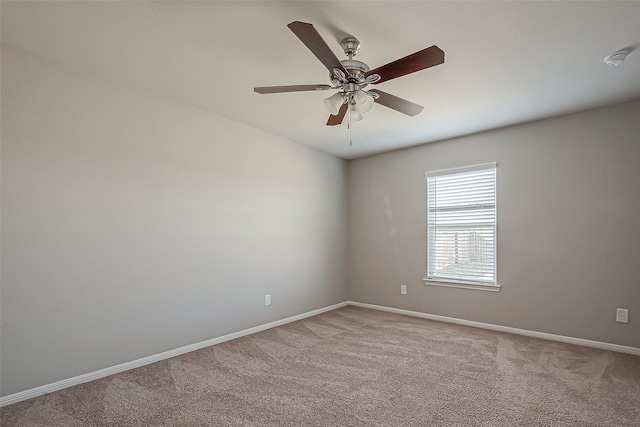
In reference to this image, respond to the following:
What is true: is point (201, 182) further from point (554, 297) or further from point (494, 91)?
point (554, 297)

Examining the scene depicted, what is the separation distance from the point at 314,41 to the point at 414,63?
0.60 meters

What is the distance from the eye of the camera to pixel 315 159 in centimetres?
478

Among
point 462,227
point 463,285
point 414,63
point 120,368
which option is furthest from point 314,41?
point 463,285

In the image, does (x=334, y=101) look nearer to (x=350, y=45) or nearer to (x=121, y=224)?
(x=350, y=45)

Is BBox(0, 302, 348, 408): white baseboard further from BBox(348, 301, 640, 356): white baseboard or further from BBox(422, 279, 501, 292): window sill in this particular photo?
BBox(422, 279, 501, 292): window sill

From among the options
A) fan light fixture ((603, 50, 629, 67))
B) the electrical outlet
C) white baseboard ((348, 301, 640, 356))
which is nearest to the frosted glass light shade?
fan light fixture ((603, 50, 629, 67))

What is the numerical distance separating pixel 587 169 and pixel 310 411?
348 centimetres

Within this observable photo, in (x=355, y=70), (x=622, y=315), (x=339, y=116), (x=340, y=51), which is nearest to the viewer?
(x=355, y=70)

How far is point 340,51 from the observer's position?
2.32 metres

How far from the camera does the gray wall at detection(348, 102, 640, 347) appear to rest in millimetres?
3168

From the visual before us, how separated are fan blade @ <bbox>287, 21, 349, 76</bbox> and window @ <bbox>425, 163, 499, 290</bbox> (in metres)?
2.81

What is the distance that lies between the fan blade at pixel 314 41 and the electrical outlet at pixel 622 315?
3437mm

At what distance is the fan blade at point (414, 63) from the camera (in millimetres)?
1760

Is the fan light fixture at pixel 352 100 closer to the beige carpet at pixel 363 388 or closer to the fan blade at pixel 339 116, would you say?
the fan blade at pixel 339 116
